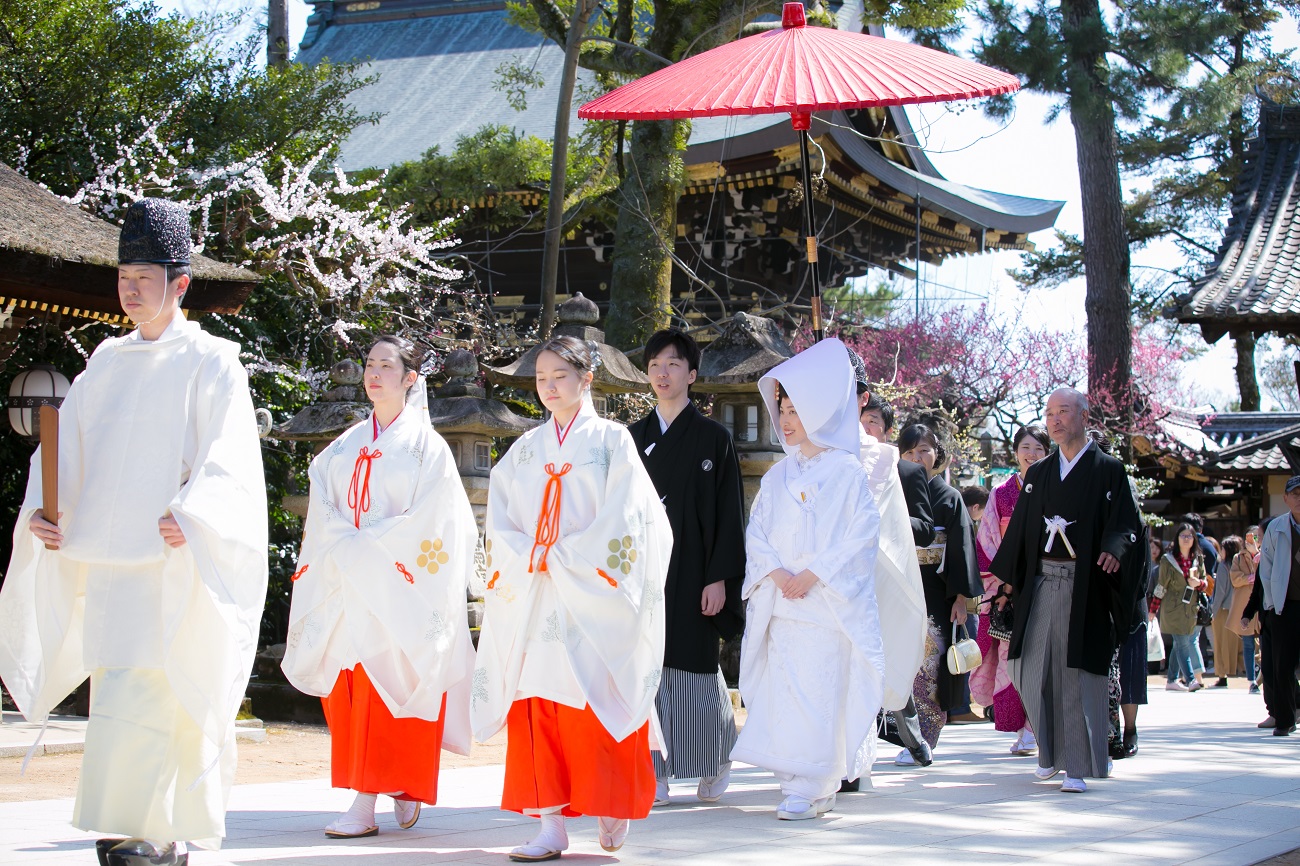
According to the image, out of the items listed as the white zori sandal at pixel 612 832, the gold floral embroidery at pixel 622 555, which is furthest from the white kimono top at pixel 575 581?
the white zori sandal at pixel 612 832

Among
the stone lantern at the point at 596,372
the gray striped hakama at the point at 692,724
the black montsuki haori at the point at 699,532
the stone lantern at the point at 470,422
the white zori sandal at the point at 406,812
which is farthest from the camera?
the stone lantern at the point at 470,422

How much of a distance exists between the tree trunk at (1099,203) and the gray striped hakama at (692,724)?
34.5ft

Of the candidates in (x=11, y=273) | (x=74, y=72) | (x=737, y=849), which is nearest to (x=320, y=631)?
(x=737, y=849)

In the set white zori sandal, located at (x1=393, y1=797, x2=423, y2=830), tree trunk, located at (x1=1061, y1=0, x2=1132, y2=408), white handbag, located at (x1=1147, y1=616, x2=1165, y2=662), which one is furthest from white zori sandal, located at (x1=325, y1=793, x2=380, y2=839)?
tree trunk, located at (x1=1061, y1=0, x2=1132, y2=408)

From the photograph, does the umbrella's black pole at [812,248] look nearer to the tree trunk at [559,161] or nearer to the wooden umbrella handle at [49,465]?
the wooden umbrella handle at [49,465]

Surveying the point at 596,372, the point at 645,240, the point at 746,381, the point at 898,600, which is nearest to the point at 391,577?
the point at 898,600

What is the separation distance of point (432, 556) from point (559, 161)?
7091 mm

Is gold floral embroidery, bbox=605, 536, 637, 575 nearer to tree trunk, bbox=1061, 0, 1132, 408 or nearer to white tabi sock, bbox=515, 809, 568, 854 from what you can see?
white tabi sock, bbox=515, 809, 568, 854

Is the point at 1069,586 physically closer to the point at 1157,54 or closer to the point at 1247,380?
the point at 1157,54

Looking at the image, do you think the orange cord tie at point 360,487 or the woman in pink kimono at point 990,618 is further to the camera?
the woman in pink kimono at point 990,618

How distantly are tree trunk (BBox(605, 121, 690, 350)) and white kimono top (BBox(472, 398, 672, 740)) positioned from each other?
304 inches

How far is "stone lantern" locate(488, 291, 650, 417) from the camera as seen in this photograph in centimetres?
882

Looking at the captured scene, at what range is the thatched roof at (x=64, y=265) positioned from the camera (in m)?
7.67

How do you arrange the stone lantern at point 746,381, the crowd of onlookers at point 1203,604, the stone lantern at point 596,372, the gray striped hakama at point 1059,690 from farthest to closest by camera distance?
1. the crowd of onlookers at point 1203,604
2. the stone lantern at point 746,381
3. the stone lantern at point 596,372
4. the gray striped hakama at point 1059,690
